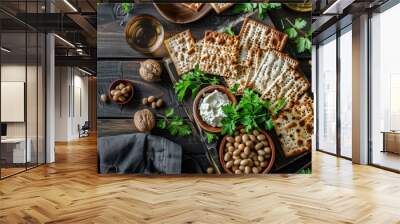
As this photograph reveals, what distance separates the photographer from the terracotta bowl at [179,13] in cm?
568

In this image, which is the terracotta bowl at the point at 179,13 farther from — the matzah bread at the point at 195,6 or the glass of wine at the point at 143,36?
the glass of wine at the point at 143,36

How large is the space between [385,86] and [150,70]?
14.0 feet

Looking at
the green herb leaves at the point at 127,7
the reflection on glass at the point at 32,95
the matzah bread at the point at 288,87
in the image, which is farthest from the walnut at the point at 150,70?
the reflection on glass at the point at 32,95

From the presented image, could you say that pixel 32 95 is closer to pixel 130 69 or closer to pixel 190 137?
pixel 130 69

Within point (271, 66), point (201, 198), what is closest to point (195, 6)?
point (271, 66)

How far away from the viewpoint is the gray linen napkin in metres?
5.66

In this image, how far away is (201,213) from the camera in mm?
3682

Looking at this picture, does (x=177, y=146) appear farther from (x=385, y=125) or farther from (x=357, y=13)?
(x=357, y=13)

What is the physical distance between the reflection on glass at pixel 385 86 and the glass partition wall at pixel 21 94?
627 centimetres

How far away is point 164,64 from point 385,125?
13.5 ft

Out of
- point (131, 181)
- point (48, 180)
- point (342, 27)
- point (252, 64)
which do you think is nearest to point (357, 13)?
point (342, 27)

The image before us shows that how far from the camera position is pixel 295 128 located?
5625mm

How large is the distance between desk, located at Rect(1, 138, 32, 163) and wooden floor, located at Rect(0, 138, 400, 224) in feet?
1.12

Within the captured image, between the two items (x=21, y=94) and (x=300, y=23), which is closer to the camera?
(x=300, y=23)
